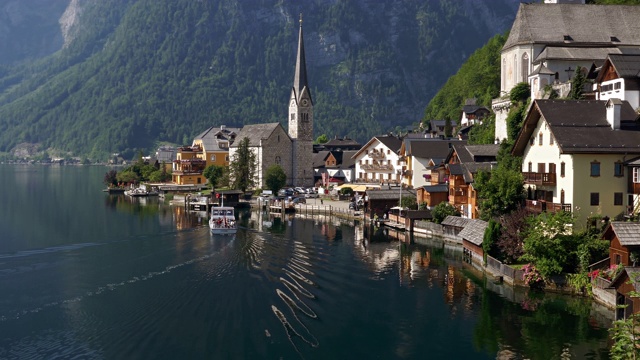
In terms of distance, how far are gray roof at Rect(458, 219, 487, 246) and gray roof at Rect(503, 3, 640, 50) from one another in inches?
1083

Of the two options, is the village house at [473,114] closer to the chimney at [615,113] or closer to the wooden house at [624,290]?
the chimney at [615,113]

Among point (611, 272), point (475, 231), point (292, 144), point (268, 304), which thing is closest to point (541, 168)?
point (475, 231)

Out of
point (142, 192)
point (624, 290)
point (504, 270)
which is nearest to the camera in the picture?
point (624, 290)

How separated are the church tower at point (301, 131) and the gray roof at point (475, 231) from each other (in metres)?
65.7

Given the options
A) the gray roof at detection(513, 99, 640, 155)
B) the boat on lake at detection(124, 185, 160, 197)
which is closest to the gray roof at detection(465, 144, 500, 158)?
the gray roof at detection(513, 99, 640, 155)

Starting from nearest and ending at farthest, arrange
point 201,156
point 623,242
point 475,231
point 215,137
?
point 623,242, point 475,231, point 201,156, point 215,137

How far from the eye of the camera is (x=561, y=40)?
Result: 7188 cm

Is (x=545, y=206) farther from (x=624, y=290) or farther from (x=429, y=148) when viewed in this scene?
(x=429, y=148)

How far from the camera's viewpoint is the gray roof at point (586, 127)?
4391 cm

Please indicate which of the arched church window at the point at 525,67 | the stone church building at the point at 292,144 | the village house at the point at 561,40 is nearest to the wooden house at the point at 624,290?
the village house at the point at 561,40

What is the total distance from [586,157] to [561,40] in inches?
1248

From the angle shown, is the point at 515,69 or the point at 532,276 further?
the point at 515,69

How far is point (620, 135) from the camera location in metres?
45.1

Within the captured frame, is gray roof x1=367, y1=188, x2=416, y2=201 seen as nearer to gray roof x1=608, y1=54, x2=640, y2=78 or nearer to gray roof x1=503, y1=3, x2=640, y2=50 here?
gray roof x1=503, y1=3, x2=640, y2=50
